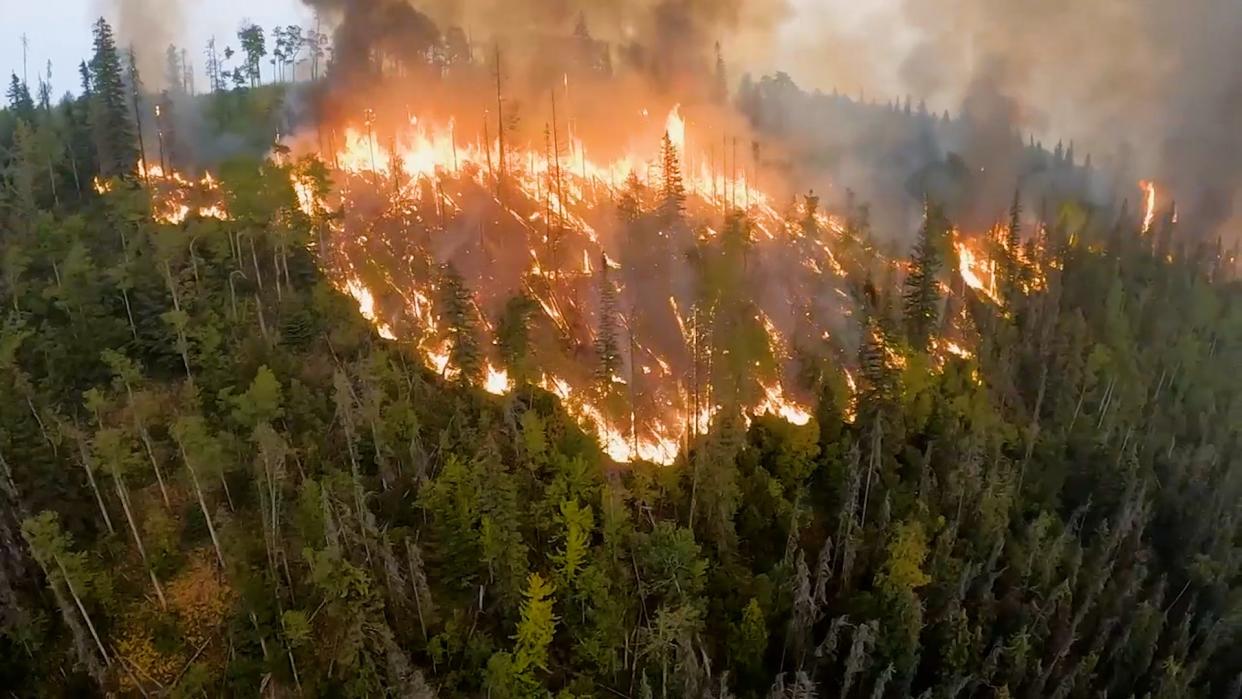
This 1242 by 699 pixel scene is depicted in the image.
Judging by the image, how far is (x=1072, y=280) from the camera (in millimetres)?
96688

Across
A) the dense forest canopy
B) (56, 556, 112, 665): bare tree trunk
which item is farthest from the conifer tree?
(56, 556, 112, 665): bare tree trunk

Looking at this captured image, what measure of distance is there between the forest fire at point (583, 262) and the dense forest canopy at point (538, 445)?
47 centimetres

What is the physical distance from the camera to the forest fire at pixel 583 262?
63.4 meters

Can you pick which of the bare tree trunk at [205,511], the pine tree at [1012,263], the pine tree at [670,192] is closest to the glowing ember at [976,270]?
the pine tree at [1012,263]

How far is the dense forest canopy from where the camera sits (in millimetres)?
42875

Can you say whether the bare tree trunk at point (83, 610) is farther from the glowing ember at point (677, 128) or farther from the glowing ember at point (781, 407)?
the glowing ember at point (677, 128)

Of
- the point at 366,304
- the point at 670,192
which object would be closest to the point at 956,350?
the point at 670,192

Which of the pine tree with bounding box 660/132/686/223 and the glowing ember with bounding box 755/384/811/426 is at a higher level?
the pine tree with bounding box 660/132/686/223

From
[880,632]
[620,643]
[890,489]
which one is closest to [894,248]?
[890,489]

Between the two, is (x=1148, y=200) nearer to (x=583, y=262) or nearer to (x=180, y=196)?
(x=583, y=262)

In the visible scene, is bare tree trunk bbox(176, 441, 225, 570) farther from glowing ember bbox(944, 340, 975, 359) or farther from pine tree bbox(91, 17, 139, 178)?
glowing ember bbox(944, 340, 975, 359)

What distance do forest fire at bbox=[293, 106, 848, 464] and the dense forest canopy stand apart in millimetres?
465

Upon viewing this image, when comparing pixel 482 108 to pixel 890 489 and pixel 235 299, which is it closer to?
pixel 235 299

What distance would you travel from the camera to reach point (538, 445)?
49.9 metres
